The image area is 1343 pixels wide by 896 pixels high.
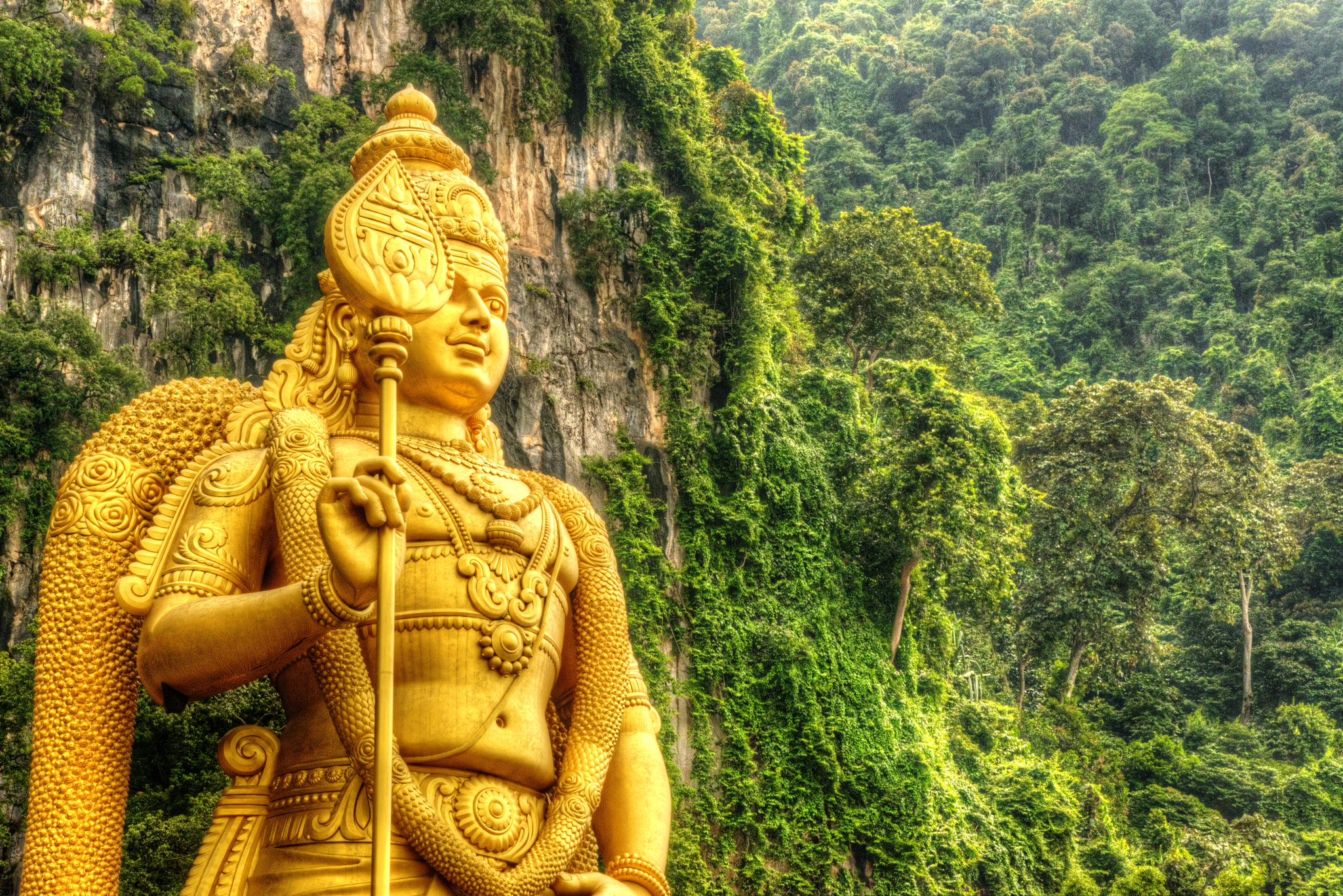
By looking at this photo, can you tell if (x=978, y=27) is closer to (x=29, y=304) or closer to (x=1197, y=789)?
(x=1197, y=789)

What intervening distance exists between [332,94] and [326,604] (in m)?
12.9

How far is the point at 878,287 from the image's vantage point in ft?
61.8

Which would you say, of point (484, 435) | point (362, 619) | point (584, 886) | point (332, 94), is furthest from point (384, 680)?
point (332, 94)

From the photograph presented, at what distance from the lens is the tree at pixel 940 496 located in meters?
15.3

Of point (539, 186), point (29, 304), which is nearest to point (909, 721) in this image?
point (539, 186)

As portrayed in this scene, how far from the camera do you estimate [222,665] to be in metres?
3.28

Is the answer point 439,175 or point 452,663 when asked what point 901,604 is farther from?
point 452,663

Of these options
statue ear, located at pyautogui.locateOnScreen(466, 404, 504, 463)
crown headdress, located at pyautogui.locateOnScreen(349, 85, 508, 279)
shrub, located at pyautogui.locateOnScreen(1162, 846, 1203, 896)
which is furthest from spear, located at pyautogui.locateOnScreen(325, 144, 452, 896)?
shrub, located at pyautogui.locateOnScreen(1162, 846, 1203, 896)

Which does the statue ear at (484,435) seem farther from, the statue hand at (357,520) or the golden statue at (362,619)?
the statue hand at (357,520)

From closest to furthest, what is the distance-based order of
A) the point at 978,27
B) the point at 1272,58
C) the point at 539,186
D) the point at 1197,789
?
the point at 539,186, the point at 1197,789, the point at 1272,58, the point at 978,27

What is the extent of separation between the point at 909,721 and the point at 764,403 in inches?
171

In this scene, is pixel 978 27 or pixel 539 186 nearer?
pixel 539 186

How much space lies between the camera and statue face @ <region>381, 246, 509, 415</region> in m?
3.93

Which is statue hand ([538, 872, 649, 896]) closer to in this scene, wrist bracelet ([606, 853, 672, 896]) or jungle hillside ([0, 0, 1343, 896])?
wrist bracelet ([606, 853, 672, 896])
